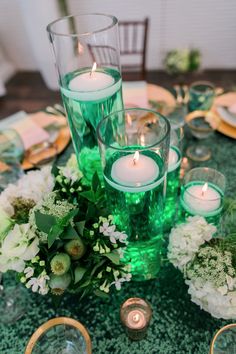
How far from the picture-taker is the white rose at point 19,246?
52 cm

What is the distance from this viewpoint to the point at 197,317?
0.62m

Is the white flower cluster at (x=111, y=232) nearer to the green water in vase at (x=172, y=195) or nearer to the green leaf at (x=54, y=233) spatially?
the green leaf at (x=54, y=233)

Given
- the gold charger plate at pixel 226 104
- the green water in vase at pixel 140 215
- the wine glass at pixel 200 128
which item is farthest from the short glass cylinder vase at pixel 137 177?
the gold charger plate at pixel 226 104

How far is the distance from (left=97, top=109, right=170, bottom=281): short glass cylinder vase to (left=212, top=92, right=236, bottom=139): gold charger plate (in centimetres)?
46

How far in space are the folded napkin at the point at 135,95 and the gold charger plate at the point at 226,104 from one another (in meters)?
0.25

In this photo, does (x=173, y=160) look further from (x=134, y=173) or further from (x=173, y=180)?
(x=134, y=173)

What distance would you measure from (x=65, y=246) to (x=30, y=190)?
0.56 feet

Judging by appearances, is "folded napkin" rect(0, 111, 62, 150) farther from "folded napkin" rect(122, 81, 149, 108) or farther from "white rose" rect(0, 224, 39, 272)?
"white rose" rect(0, 224, 39, 272)

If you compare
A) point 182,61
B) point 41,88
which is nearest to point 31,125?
point 182,61

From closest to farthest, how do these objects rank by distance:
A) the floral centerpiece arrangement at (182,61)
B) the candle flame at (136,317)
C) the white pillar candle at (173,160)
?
the candle flame at (136,317) < the white pillar candle at (173,160) < the floral centerpiece arrangement at (182,61)

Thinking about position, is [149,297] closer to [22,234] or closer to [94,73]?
[22,234]

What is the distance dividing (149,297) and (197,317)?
10 cm

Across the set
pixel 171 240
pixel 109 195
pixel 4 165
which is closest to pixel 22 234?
pixel 109 195

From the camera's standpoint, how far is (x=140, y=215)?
22.5 inches
